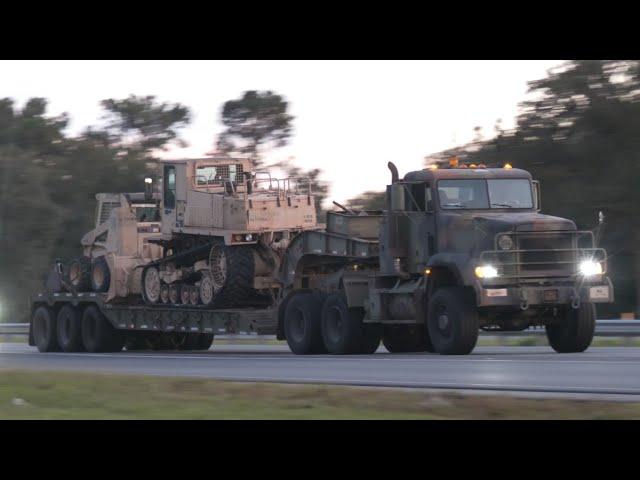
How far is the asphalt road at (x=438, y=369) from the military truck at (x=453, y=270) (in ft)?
2.30

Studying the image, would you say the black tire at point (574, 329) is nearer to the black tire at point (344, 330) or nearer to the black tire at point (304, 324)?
the black tire at point (344, 330)

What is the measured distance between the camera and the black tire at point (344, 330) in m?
24.1

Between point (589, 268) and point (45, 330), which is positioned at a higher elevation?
point (589, 268)

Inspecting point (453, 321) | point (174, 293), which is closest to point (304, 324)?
point (453, 321)

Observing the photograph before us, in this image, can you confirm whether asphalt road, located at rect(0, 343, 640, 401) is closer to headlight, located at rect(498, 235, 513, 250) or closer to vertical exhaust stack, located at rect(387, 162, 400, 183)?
headlight, located at rect(498, 235, 513, 250)

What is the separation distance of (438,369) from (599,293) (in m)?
4.83

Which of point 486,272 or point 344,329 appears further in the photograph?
point 344,329

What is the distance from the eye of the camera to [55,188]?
234 ft

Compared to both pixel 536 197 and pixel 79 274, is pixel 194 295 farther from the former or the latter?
pixel 536 197

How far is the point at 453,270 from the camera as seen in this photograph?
22.0 meters

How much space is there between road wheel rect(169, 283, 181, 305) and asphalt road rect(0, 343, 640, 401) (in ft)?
12.6

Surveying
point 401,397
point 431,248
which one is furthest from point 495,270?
point 401,397

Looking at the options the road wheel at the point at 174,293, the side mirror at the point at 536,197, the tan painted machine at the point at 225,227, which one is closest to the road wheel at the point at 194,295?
the tan painted machine at the point at 225,227

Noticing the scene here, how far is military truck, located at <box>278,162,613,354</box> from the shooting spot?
21.7 m
